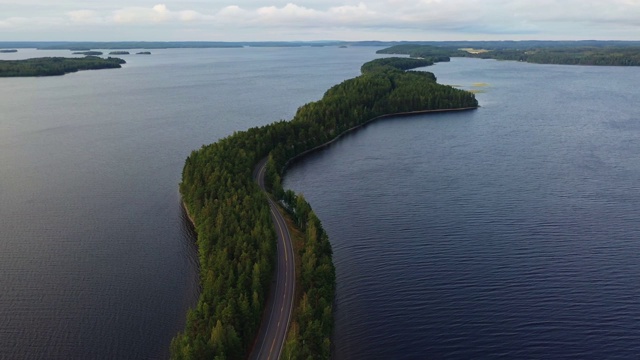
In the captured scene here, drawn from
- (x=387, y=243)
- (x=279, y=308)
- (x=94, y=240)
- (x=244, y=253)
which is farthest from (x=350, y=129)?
(x=279, y=308)

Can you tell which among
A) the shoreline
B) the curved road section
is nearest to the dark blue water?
the shoreline

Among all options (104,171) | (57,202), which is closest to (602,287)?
(57,202)

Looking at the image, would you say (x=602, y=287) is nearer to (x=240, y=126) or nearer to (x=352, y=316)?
(x=352, y=316)

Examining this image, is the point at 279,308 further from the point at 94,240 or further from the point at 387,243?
the point at 94,240

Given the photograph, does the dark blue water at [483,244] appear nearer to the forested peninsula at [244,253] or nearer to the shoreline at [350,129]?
the shoreline at [350,129]

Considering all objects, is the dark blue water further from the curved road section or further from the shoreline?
the curved road section

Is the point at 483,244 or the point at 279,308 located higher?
the point at 483,244
